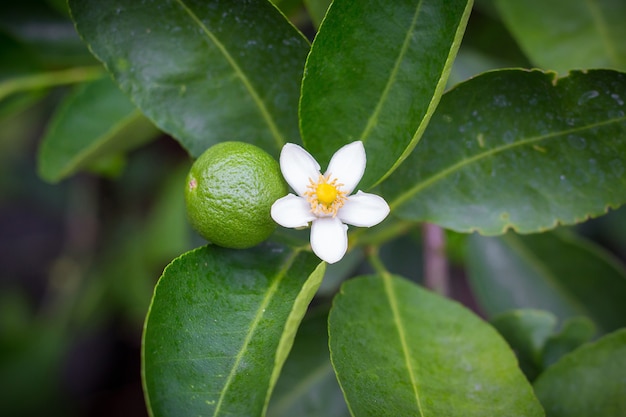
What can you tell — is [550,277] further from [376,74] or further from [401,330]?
[376,74]

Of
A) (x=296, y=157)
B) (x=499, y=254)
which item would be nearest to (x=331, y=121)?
(x=296, y=157)

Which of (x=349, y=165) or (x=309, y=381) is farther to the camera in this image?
(x=309, y=381)

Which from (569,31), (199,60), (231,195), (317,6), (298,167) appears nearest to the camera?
(231,195)

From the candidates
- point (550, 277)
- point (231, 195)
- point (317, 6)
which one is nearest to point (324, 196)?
point (231, 195)

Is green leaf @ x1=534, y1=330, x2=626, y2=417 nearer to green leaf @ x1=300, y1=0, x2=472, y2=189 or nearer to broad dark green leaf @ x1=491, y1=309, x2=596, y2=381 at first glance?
broad dark green leaf @ x1=491, y1=309, x2=596, y2=381

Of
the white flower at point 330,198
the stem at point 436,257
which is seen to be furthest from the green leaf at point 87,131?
the stem at point 436,257

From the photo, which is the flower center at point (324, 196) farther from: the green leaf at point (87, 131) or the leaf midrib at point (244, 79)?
the green leaf at point (87, 131)
